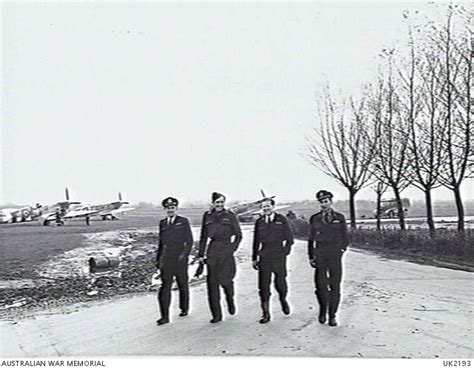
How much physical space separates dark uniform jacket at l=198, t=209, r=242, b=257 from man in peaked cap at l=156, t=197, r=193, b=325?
0.18 meters

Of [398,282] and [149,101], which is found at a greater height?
[149,101]

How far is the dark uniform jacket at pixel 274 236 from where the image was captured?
16.1ft

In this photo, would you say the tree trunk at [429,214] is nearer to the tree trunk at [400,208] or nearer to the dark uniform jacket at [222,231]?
the tree trunk at [400,208]

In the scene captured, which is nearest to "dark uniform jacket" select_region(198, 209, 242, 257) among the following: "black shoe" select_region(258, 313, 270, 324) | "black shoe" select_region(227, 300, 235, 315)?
"black shoe" select_region(227, 300, 235, 315)

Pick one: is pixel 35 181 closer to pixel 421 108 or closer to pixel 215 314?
pixel 215 314

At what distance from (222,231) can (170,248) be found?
0.46m

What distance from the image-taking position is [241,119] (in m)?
5.48

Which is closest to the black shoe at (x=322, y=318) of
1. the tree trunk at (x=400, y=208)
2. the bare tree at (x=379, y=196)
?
the bare tree at (x=379, y=196)

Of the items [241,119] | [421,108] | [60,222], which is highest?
[421,108]

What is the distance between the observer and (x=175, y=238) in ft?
16.3

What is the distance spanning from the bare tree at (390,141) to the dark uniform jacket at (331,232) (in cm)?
449

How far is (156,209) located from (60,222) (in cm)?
249

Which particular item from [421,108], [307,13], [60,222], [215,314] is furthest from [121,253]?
[421,108]

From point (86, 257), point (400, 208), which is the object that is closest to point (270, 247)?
point (86, 257)
